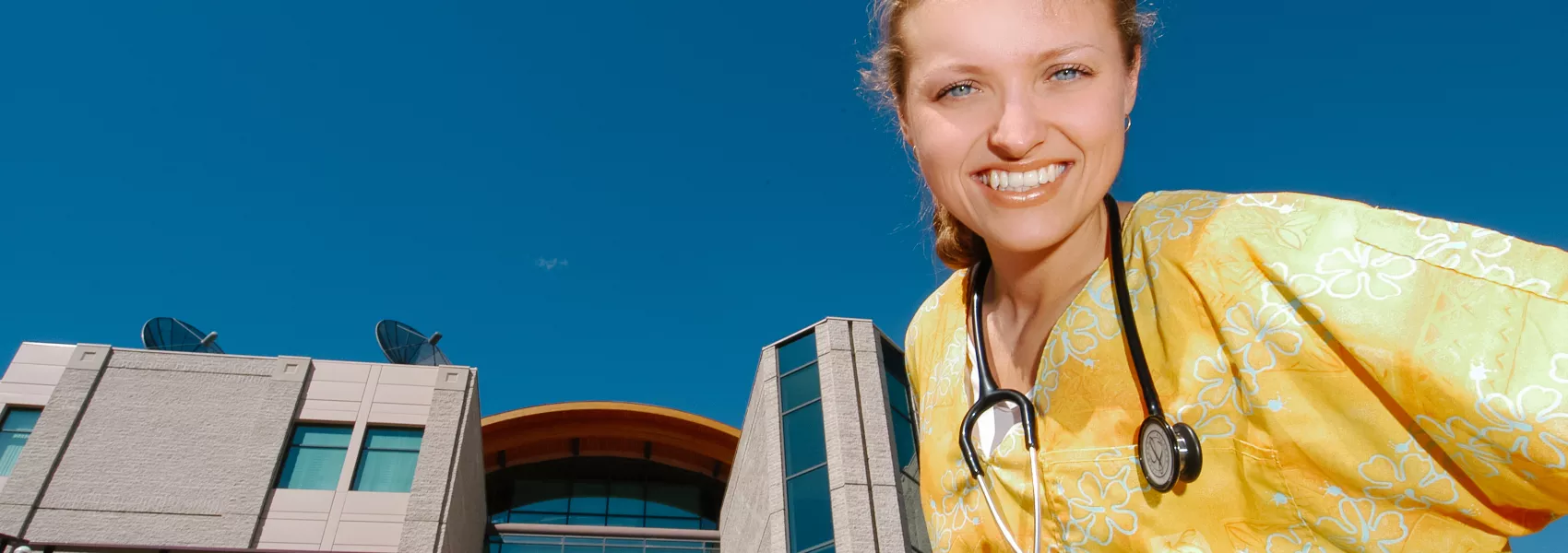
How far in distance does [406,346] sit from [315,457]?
4.56 m

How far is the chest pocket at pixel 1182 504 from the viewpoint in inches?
44.9

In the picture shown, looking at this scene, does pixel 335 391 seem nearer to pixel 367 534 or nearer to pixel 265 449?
pixel 265 449

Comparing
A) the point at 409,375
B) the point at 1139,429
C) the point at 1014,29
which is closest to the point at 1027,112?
the point at 1014,29

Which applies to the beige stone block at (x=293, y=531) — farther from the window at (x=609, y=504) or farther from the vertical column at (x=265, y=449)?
the window at (x=609, y=504)

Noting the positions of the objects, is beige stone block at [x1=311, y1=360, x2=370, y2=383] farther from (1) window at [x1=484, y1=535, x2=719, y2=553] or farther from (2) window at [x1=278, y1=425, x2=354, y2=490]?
(1) window at [x1=484, y1=535, x2=719, y2=553]

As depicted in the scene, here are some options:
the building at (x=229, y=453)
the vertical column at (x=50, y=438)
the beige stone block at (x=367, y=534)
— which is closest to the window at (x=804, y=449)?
the building at (x=229, y=453)

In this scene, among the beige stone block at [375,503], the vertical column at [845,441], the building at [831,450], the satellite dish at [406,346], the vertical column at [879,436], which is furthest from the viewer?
the satellite dish at [406,346]

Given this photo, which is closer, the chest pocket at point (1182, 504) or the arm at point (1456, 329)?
the arm at point (1456, 329)

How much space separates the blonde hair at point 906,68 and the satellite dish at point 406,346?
21.4 metres

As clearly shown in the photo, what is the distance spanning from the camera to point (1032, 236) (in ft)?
4.38

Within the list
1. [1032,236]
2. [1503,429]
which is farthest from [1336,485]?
[1032,236]

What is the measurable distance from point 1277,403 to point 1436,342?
20cm

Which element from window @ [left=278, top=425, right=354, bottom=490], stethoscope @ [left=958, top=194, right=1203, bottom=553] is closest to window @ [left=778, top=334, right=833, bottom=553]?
window @ [left=278, top=425, right=354, bottom=490]

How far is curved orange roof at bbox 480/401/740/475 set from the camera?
78.0 feet
